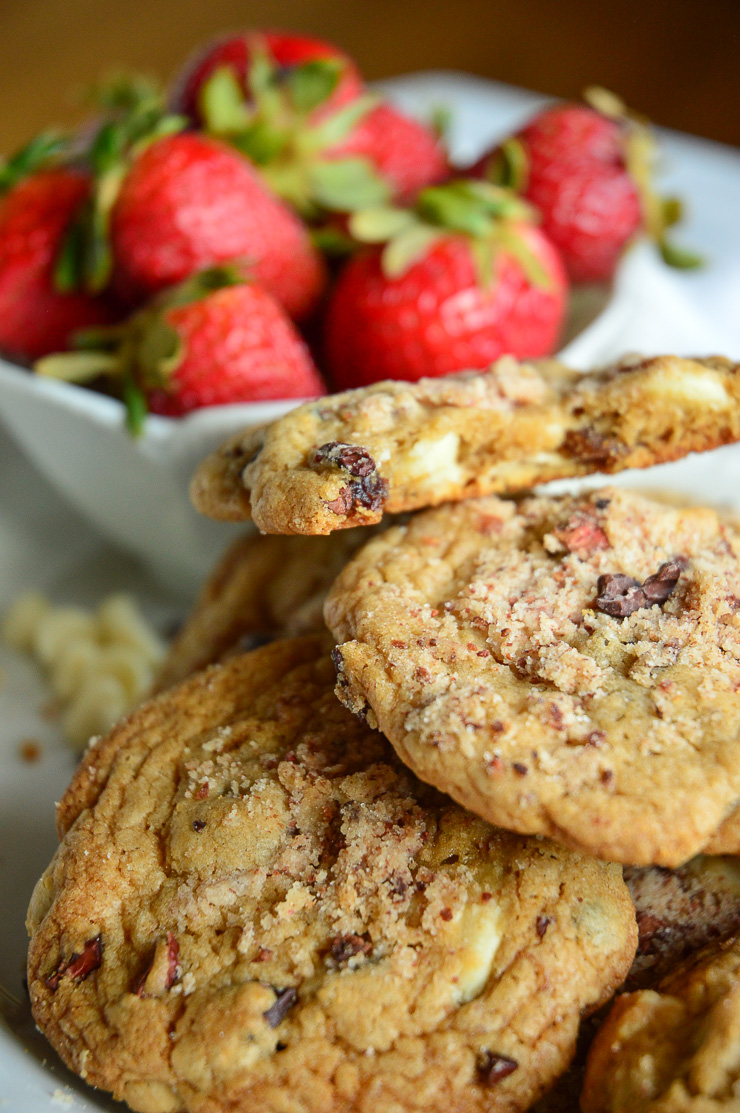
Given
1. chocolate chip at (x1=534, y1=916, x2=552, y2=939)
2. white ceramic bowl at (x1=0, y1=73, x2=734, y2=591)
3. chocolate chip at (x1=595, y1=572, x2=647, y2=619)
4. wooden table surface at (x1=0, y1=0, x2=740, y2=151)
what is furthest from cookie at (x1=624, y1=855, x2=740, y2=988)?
wooden table surface at (x1=0, y1=0, x2=740, y2=151)

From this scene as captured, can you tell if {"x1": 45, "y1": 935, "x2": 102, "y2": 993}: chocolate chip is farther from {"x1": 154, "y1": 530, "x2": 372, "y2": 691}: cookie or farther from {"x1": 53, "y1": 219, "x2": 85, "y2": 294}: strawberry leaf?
{"x1": 53, "y1": 219, "x2": 85, "y2": 294}: strawberry leaf

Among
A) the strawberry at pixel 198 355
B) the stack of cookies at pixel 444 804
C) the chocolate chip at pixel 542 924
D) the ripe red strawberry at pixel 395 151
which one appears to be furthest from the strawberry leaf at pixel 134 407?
the chocolate chip at pixel 542 924

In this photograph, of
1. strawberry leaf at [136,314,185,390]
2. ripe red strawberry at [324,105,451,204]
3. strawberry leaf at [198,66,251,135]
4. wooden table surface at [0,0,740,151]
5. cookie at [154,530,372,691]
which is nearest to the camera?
cookie at [154,530,372,691]

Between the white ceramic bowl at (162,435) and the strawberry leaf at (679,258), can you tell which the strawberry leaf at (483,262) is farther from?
the strawberry leaf at (679,258)

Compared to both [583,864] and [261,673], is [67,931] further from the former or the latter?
[583,864]

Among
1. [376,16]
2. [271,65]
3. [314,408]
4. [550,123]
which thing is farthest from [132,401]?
[376,16]

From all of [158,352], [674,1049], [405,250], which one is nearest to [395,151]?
[405,250]
